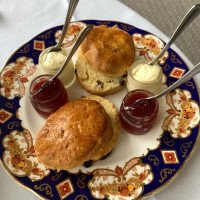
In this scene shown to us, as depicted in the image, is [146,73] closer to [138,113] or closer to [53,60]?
[138,113]

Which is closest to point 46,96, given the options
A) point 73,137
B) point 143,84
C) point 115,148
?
point 73,137

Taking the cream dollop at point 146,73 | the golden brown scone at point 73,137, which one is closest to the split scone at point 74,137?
the golden brown scone at point 73,137

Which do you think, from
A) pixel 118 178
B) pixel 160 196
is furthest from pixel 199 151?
pixel 118 178

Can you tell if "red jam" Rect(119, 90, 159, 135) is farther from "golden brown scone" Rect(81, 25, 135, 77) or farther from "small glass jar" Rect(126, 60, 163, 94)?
"golden brown scone" Rect(81, 25, 135, 77)

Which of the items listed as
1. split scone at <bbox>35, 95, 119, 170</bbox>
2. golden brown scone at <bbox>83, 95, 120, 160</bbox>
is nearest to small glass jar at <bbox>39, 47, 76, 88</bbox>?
golden brown scone at <bbox>83, 95, 120, 160</bbox>

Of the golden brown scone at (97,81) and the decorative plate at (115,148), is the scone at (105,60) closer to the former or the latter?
the golden brown scone at (97,81)

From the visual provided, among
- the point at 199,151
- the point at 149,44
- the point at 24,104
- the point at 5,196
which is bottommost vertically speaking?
the point at 5,196

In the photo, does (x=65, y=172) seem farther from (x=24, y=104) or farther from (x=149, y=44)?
(x=149, y=44)
